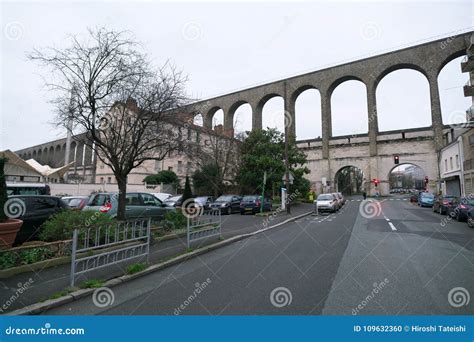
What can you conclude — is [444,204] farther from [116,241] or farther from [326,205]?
[116,241]

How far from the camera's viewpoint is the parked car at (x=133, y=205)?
451 inches

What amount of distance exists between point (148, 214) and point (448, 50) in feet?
159

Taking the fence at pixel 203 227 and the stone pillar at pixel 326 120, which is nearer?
the fence at pixel 203 227

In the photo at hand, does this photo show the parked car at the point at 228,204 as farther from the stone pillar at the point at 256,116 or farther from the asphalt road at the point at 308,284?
the stone pillar at the point at 256,116

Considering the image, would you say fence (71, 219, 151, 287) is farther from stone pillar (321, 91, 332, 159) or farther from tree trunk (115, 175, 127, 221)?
stone pillar (321, 91, 332, 159)

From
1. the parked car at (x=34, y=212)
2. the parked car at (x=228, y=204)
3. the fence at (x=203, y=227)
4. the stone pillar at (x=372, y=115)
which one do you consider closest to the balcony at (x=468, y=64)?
the stone pillar at (x=372, y=115)

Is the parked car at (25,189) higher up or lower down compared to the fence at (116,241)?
higher up

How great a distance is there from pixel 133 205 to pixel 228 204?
11.2m

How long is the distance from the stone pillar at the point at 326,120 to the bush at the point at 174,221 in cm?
4148

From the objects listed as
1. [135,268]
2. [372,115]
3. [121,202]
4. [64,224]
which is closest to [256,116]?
[372,115]

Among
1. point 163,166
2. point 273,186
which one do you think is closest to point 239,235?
point 273,186

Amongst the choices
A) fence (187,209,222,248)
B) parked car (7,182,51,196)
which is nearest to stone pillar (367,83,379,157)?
fence (187,209,222,248)

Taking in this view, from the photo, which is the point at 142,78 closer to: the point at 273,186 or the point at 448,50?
the point at 273,186

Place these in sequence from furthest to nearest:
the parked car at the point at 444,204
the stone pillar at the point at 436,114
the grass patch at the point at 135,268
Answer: the stone pillar at the point at 436,114
the parked car at the point at 444,204
the grass patch at the point at 135,268
